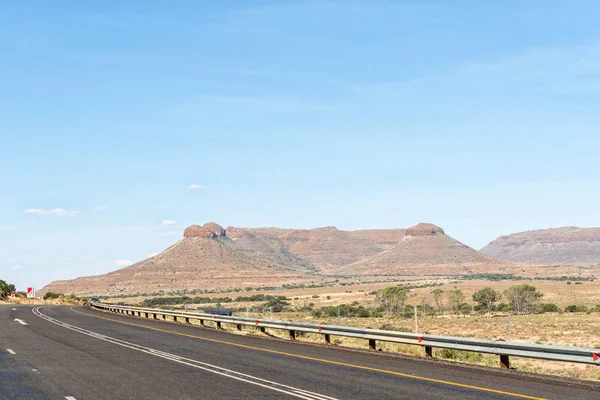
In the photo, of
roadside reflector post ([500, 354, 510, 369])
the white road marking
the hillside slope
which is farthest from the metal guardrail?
the hillside slope

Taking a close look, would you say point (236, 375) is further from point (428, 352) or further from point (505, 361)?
point (505, 361)

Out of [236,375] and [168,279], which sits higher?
[168,279]

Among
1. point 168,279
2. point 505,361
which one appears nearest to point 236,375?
point 505,361

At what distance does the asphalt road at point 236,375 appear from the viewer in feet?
40.1

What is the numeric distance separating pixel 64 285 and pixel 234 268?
4729 cm

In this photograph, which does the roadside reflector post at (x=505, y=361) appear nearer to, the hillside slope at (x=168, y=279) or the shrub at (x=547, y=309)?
the shrub at (x=547, y=309)

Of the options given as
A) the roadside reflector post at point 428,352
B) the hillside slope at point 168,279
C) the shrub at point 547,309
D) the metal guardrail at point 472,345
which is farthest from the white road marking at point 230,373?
the hillside slope at point 168,279

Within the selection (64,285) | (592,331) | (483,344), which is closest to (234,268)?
(64,285)

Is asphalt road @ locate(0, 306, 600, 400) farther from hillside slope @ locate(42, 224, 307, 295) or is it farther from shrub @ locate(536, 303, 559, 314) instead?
hillside slope @ locate(42, 224, 307, 295)

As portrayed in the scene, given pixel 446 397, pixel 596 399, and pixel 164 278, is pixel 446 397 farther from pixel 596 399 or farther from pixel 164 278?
pixel 164 278

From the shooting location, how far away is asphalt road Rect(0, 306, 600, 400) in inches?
481

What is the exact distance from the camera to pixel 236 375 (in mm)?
14773

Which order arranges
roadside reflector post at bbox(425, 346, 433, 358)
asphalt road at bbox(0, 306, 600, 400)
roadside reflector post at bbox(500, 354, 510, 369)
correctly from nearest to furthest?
1. asphalt road at bbox(0, 306, 600, 400)
2. roadside reflector post at bbox(500, 354, 510, 369)
3. roadside reflector post at bbox(425, 346, 433, 358)

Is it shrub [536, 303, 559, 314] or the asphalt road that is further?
shrub [536, 303, 559, 314]
